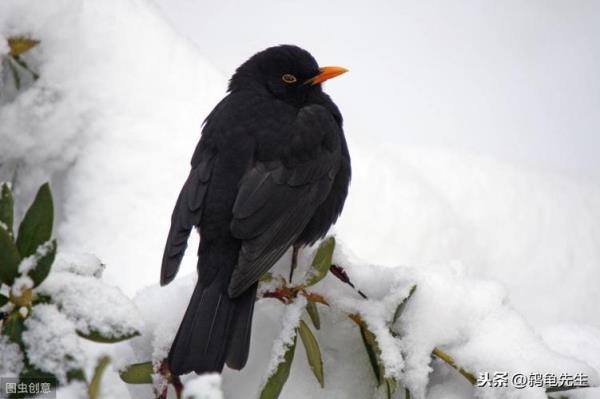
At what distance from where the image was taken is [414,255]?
265 centimetres

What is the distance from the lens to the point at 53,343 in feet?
3.14

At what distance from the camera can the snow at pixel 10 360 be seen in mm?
978

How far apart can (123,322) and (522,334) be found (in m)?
0.79

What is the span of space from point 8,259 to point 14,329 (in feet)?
0.29

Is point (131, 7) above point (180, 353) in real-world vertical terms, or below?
above

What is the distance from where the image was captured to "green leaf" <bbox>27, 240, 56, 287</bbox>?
993mm

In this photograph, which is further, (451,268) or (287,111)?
(287,111)

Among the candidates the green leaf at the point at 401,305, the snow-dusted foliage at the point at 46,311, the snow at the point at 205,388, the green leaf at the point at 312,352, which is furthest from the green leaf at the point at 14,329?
the green leaf at the point at 401,305

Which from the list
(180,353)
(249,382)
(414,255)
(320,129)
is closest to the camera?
(180,353)

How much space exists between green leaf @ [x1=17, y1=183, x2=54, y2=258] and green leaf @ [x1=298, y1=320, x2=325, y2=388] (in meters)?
0.52

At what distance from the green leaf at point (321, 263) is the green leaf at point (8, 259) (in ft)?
1.88

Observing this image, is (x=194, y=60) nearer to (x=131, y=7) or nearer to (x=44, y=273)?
(x=131, y=7)

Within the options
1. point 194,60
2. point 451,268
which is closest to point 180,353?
point 451,268

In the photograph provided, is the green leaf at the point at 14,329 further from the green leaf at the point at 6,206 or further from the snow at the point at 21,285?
the green leaf at the point at 6,206
